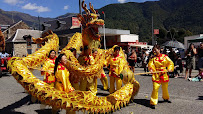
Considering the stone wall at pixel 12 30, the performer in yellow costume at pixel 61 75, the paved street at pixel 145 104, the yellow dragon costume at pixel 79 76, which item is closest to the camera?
the yellow dragon costume at pixel 79 76

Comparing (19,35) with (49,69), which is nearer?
(49,69)

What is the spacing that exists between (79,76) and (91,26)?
1.26 meters

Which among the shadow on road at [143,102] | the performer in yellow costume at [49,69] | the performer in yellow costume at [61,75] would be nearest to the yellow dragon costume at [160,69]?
the shadow on road at [143,102]

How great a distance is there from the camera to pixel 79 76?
416 cm

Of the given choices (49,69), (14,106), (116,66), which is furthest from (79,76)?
(14,106)

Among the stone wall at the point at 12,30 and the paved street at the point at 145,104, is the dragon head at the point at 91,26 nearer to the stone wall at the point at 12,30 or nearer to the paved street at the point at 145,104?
the paved street at the point at 145,104

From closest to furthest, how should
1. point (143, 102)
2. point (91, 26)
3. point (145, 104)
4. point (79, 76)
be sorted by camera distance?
point (79, 76), point (91, 26), point (145, 104), point (143, 102)

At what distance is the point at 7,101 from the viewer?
5793 mm

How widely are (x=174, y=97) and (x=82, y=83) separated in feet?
9.96

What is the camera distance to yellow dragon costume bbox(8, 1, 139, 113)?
114 inches

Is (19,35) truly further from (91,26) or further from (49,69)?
(91,26)

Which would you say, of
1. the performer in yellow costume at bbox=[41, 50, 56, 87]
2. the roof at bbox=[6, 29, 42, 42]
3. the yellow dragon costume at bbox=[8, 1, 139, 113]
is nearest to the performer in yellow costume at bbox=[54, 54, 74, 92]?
the yellow dragon costume at bbox=[8, 1, 139, 113]

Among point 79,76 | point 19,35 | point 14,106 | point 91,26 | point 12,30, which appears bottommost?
point 14,106

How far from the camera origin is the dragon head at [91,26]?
14.3 ft
